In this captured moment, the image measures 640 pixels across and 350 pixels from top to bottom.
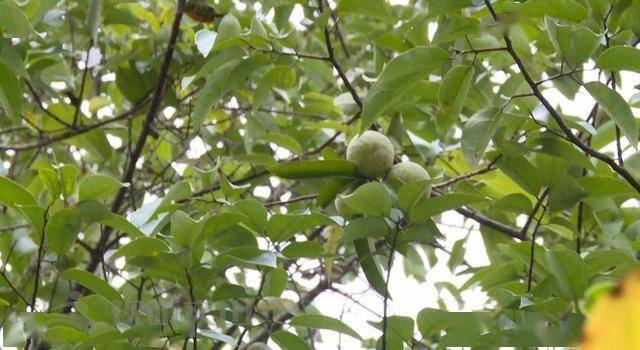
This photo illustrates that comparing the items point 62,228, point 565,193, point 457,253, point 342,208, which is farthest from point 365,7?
point 457,253

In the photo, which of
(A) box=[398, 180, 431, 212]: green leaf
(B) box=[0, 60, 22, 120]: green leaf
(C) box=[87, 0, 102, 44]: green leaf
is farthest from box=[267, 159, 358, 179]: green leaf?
(C) box=[87, 0, 102, 44]: green leaf

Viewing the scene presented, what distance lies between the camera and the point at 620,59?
3.60 feet

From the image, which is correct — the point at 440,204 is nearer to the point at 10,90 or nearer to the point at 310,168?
the point at 310,168

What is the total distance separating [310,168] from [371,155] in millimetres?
105

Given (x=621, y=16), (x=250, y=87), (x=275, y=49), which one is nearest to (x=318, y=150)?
(x=250, y=87)

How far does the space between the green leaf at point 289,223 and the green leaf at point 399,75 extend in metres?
0.16

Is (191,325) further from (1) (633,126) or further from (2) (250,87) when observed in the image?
(2) (250,87)

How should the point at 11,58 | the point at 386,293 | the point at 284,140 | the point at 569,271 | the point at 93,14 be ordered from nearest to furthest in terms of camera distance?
the point at 569,271 < the point at 386,293 < the point at 11,58 < the point at 93,14 < the point at 284,140

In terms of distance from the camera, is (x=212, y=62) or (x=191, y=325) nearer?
(x=191, y=325)

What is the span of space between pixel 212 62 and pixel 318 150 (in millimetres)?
632

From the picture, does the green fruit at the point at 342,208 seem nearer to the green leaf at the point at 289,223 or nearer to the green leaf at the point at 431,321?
the green leaf at the point at 289,223

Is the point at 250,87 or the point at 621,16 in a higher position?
the point at 250,87

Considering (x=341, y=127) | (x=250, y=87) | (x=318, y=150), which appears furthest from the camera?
(x=250, y=87)

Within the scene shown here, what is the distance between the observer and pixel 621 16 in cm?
124
